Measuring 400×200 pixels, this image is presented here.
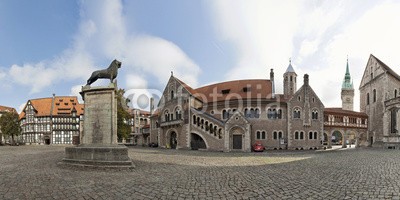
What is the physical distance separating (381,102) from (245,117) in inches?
1151

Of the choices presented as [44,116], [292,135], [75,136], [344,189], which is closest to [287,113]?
[292,135]

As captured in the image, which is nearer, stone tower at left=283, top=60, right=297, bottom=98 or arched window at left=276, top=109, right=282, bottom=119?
arched window at left=276, top=109, right=282, bottom=119

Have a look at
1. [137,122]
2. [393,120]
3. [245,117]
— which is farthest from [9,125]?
[393,120]

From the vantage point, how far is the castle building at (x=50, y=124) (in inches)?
2591

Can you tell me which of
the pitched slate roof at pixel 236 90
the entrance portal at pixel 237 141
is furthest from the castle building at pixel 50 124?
the entrance portal at pixel 237 141

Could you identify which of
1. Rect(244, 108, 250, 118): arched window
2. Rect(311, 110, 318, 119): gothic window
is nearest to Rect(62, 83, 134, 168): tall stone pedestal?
Rect(244, 108, 250, 118): arched window

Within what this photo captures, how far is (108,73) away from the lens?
13109mm

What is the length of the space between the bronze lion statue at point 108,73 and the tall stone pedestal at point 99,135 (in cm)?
56

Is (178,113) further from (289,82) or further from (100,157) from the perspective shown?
(100,157)

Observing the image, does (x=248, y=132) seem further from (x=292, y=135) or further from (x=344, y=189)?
(x=344, y=189)

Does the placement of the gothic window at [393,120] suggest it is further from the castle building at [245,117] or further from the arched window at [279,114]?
the arched window at [279,114]

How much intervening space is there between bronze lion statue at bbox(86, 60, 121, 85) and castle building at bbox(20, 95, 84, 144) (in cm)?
5942

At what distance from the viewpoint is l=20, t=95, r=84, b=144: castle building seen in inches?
2591

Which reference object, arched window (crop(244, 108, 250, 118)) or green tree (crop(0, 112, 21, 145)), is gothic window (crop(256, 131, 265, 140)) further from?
green tree (crop(0, 112, 21, 145))
